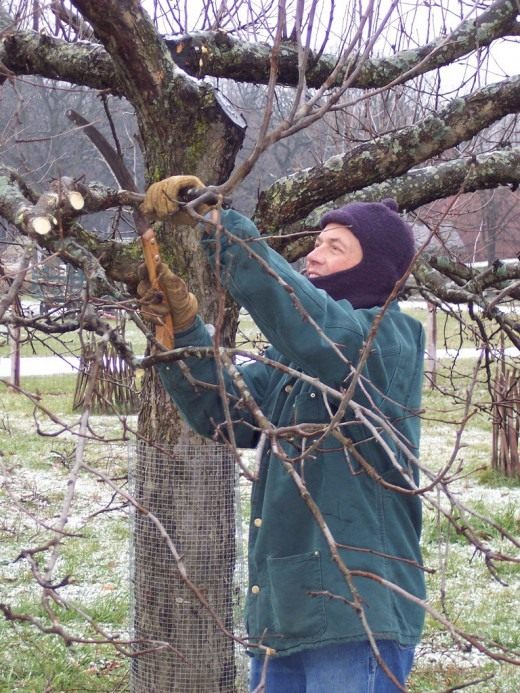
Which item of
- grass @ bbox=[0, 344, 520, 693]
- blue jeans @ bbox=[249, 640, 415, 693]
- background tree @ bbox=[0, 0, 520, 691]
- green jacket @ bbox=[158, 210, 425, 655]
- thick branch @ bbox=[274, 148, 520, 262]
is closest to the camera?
green jacket @ bbox=[158, 210, 425, 655]

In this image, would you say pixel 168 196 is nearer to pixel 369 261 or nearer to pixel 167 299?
pixel 167 299

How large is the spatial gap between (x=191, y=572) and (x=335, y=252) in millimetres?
1323

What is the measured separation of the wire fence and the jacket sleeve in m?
0.61

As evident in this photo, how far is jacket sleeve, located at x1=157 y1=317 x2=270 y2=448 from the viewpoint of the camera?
80.7 inches

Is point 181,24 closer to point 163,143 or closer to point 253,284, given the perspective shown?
point 163,143

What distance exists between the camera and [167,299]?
6.41 ft

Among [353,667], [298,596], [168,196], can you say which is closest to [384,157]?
[168,196]

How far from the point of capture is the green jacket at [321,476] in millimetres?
1785

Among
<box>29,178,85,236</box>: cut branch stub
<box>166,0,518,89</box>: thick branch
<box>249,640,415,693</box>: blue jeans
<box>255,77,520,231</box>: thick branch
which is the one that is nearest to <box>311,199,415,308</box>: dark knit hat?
<box>29,178,85,236</box>: cut branch stub

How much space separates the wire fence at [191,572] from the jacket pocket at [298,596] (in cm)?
90

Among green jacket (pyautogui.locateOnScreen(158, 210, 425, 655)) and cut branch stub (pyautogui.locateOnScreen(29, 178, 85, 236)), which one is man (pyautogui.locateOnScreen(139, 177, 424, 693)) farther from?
cut branch stub (pyautogui.locateOnScreen(29, 178, 85, 236))

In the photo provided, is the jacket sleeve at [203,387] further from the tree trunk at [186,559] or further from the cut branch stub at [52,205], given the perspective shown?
the tree trunk at [186,559]

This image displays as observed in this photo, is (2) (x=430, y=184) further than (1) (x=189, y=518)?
Yes

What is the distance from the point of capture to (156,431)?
294cm
